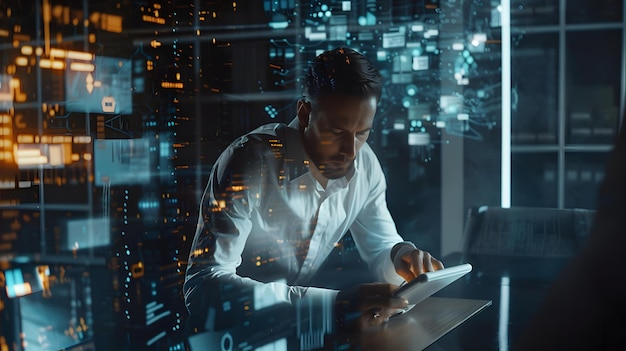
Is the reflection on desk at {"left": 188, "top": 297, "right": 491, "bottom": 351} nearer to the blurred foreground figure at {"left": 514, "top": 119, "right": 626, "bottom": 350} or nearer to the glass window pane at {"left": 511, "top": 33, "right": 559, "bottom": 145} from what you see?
the blurred foreground figure at {"left": 514, "top": 119, "right": 626, "bottom": 350}

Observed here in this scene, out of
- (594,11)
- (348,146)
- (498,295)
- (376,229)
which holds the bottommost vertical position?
(498,295)

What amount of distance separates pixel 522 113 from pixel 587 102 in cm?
26

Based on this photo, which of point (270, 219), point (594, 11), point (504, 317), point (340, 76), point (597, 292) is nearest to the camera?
point (597, 292)

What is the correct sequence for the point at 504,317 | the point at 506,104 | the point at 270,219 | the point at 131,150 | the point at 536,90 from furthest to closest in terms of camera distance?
the point at 506,104
the point at 536,90
the point at 504,317
the point at 270,219
the point at 131,150

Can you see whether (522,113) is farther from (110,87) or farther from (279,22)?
(110,87)

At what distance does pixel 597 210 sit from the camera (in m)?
0.33

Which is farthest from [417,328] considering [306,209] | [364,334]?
[306,209]

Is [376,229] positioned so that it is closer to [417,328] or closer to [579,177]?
[417,328]

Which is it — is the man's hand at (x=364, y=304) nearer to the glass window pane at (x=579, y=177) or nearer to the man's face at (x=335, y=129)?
the man's face at (x=335, y=129)

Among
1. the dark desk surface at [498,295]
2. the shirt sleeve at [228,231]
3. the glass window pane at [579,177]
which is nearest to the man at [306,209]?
the shirt sleeve at [228,231]

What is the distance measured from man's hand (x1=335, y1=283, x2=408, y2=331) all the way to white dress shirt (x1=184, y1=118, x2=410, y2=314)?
0.02 m

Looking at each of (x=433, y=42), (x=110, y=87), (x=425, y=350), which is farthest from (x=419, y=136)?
(x=110, y=87)

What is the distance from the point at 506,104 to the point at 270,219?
106 cm

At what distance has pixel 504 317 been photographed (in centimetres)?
91
